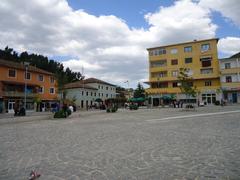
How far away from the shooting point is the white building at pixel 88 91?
221 feet

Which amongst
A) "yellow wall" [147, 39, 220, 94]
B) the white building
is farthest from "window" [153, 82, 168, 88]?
the white building

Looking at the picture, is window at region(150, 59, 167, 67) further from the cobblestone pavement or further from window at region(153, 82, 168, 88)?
the cobblestone pavement

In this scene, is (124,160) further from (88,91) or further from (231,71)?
(88,91)

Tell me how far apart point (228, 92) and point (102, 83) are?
137 feet

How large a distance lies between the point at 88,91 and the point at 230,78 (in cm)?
4123

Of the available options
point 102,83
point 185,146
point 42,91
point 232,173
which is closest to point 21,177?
point 232,173

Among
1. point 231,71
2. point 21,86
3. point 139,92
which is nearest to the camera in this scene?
point 21,86

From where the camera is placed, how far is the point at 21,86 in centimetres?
4741

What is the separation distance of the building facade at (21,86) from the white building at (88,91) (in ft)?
23.3

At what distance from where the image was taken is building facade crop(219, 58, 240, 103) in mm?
51125

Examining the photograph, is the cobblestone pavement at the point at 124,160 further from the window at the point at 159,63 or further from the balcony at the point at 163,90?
the window at the point at 159,63

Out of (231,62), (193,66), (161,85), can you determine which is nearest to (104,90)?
(161,85)

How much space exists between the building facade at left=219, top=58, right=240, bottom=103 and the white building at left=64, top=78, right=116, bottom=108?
37.0 meters

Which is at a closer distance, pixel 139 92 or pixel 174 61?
pixel 174 61
